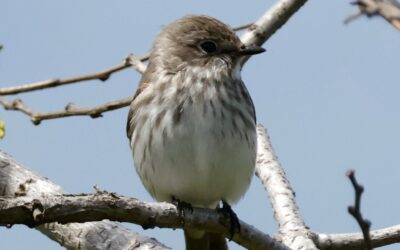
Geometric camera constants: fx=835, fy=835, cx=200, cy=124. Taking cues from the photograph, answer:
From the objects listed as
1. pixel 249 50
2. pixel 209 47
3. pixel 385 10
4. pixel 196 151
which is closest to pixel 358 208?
pixel 385 10

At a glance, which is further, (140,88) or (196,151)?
(140,88)

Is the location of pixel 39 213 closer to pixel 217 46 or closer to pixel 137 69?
pixel 217 46

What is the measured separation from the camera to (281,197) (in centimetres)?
609

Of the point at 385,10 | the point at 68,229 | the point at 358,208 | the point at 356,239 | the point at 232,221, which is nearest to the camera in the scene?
the point at 385,10

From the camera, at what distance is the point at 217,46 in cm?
625

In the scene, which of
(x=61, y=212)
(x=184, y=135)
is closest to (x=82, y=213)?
(x=61, y=212)

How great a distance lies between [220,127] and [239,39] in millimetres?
938

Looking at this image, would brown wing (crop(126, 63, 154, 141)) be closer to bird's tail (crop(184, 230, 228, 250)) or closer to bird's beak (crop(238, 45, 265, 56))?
bird's beak (crop(238, 45, 265, 56))

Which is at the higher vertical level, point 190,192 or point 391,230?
point 190,192

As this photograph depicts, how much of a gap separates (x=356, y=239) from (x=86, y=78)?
8.15ft

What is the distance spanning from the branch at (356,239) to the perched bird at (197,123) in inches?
27.5

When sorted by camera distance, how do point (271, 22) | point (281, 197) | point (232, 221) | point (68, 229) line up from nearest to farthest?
point (232, 221) → point (68, 229) → point (281, 197) → point (271, 22)

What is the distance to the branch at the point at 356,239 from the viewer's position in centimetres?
538

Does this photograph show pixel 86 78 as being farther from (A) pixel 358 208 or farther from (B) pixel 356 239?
(A) pixel 358 208
